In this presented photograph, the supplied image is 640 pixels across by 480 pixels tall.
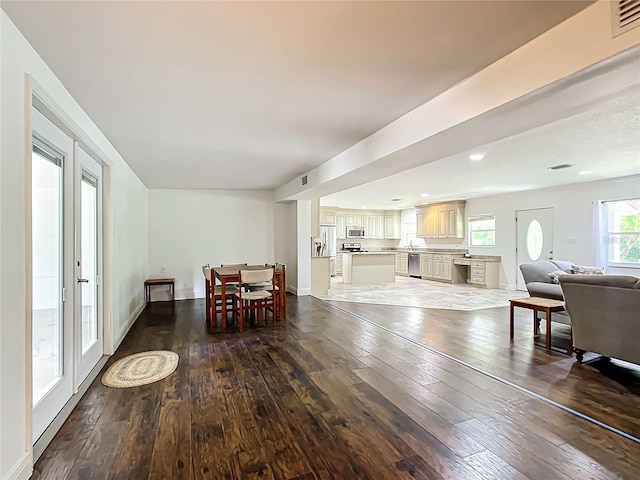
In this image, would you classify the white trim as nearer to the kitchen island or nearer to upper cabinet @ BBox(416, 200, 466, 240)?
the kitchen island

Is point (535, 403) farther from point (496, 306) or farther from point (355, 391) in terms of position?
point (496, 306)

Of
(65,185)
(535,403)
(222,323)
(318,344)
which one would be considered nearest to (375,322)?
(318,344)

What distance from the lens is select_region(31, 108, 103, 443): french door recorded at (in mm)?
2145

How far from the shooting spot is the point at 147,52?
198 centimetres

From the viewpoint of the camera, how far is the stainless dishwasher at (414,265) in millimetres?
11109

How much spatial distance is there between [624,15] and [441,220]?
9264 mm

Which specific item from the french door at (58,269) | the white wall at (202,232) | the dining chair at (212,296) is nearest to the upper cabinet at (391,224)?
the white wall at (202,232)

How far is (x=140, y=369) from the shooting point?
130 inches

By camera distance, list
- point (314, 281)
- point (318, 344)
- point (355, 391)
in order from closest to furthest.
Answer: point (355, 391)
point (318, 344)
point (314, 281)

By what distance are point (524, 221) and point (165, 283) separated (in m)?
8.35

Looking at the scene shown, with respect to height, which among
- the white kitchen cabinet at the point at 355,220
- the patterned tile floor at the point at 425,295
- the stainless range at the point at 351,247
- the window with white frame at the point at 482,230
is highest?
the white kitchen cabinet at the point at 355,220

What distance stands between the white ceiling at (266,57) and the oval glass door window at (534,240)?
15.8 feet

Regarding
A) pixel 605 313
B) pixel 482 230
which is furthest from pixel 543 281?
pixel 482 230

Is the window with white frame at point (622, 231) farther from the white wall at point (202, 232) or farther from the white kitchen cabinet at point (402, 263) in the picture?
the white wall at point (202, 232)
